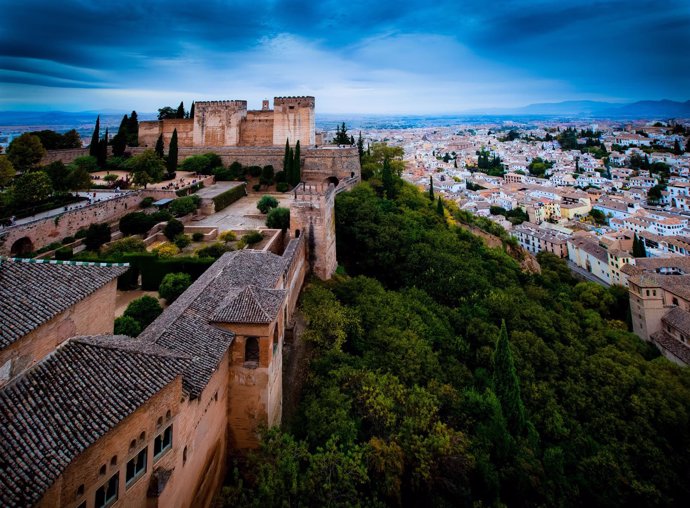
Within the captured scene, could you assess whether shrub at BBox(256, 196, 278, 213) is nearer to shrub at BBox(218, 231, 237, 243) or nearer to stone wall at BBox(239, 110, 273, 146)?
shrub at BBox(218, 231, 237, 243)

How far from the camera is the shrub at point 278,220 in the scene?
18.8 metres

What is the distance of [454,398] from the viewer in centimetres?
1247

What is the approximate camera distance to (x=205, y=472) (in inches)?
307

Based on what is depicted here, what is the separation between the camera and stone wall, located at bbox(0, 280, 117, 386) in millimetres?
5680

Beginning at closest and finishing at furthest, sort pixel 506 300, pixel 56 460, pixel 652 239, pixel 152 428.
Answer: pixel 56 460 < pixel 152 428 < pixel 506 300 < pixel 652 239

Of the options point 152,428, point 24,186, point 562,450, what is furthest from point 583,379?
point 24,186

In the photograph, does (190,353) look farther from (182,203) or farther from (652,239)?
(652,239)

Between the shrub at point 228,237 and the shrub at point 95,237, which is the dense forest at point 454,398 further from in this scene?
the shrub at point 95,237

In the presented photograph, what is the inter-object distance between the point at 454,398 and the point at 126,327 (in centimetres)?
989

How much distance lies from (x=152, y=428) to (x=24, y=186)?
17359 millimetres

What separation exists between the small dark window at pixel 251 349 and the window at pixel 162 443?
2.45 meters

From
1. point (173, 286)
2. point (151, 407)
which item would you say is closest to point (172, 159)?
point (173, 286)

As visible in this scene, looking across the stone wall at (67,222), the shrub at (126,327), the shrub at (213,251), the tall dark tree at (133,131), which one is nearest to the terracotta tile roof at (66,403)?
the shrub at (126,327)

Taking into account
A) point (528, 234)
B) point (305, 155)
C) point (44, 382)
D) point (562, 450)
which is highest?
point (305, 155)
